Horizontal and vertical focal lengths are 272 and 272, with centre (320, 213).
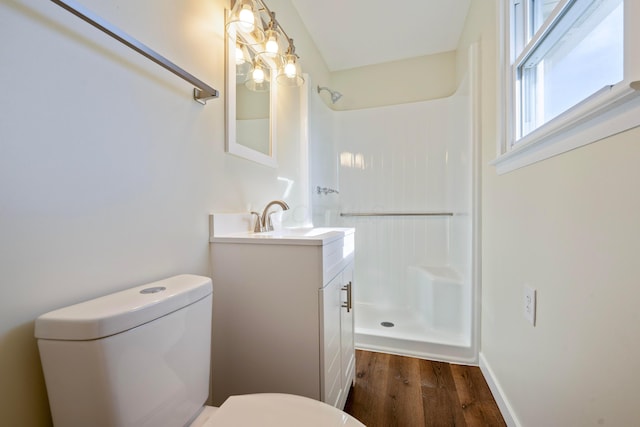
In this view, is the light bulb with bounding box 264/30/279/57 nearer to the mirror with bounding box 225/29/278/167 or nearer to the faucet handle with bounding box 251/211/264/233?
the mirror with bounding box 225/29/278/167

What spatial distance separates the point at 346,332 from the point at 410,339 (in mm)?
739

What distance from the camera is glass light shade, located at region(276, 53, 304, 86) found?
4.89ft

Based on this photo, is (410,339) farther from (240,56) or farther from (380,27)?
(380,27)

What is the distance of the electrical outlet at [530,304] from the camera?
0.98 meters

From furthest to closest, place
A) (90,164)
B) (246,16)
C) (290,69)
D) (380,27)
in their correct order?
(380,27) → (290,69) → (246,16) → (90,164)

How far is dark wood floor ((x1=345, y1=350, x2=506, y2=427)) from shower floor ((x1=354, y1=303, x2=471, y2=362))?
6 centimetres

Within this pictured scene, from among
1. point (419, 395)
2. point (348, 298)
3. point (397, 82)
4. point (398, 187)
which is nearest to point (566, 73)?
point (348, 298)

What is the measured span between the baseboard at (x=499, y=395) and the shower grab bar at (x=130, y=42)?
1.75m

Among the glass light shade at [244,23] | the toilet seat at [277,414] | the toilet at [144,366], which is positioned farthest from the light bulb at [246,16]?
the toilet seat at [277,414]

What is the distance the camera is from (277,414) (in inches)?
25.8

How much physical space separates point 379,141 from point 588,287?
2079 millimetres

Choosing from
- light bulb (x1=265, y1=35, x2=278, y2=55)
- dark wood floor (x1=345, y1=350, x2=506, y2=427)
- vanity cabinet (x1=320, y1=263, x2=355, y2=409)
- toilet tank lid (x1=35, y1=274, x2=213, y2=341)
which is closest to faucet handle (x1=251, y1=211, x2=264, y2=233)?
vanity cabinet (x1=320, y1=263, x2=355, y2=409)

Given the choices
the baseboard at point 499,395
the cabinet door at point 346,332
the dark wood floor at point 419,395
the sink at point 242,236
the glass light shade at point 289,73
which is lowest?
the dark wood floor at point 419,395

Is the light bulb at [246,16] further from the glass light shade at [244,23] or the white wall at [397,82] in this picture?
the white wall at [397,82]
